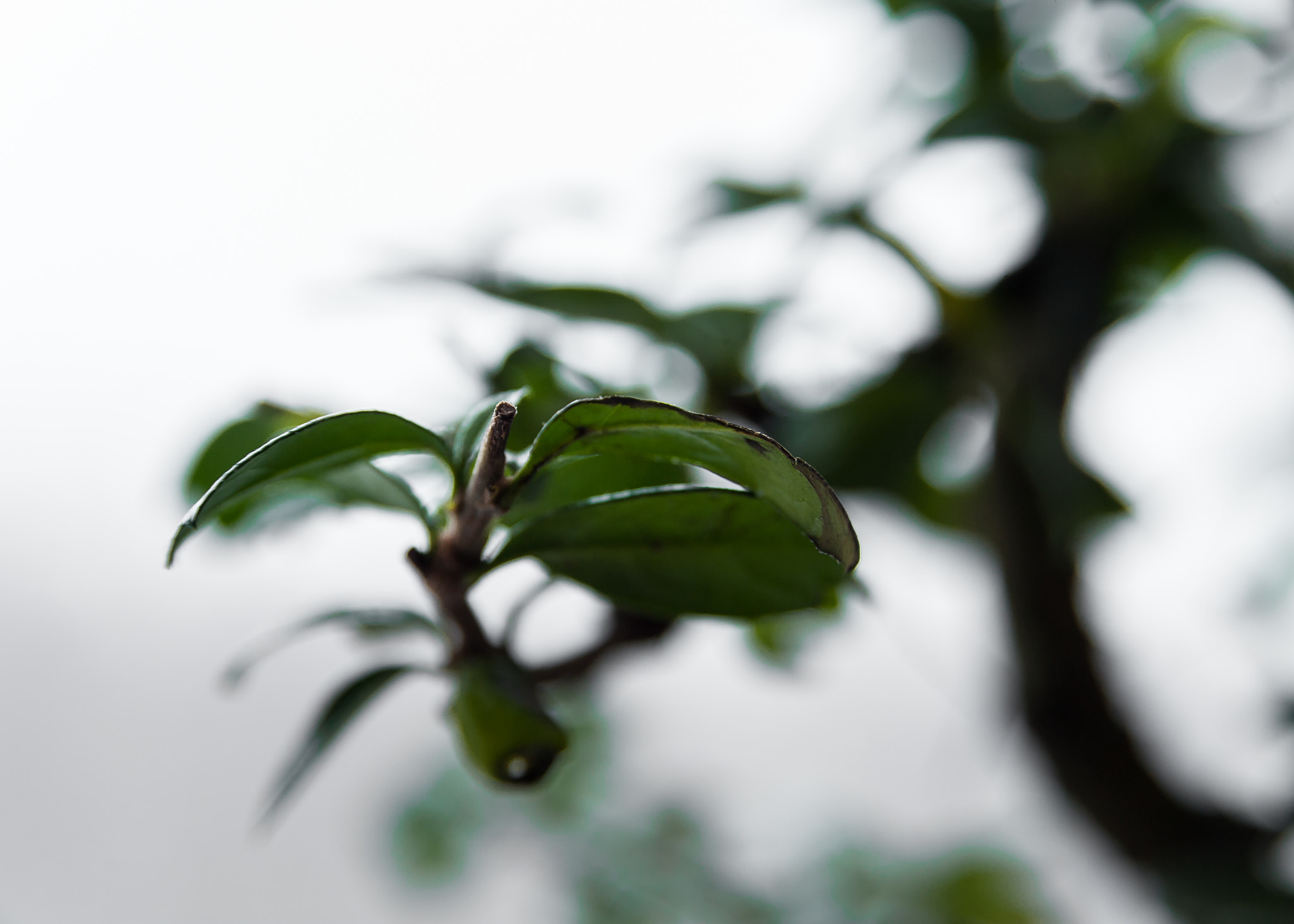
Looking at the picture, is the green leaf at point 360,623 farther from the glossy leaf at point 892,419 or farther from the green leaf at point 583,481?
the glossy leaf at point 892,419

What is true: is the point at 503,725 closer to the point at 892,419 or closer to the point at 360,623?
the point at 360,623

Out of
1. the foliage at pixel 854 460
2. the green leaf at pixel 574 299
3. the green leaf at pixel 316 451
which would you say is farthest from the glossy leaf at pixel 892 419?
the green leaf at pixel 316 451

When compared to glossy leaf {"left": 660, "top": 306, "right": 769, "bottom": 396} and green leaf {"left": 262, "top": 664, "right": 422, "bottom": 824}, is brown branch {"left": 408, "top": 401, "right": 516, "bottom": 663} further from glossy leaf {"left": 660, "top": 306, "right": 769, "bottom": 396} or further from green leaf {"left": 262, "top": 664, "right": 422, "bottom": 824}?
glossy leaf {"left": 660, "top": 306, "right": 769, "bottom": 396}

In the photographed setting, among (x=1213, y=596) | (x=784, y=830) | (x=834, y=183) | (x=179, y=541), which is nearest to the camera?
(x=179, y=541)

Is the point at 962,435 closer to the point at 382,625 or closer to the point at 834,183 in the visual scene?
the point at 834,183

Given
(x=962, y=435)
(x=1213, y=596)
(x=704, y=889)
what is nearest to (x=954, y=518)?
(x=962, y=435)

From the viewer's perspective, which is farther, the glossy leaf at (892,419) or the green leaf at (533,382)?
the glossy leaf at (892,419)
